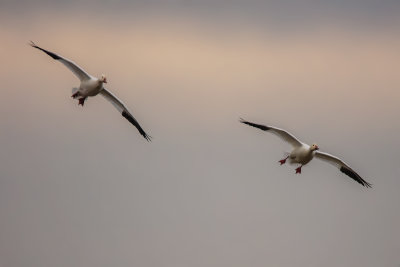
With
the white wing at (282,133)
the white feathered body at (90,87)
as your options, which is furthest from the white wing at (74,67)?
the white wing at (282,133)

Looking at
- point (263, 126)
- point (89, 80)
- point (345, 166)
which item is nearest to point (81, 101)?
point (89, 80)

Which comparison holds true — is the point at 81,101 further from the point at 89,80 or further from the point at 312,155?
the point at 312,155

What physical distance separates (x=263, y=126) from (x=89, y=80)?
22.5 ft

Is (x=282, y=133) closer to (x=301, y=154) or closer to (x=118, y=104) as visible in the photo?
→ (x=301, y=154)

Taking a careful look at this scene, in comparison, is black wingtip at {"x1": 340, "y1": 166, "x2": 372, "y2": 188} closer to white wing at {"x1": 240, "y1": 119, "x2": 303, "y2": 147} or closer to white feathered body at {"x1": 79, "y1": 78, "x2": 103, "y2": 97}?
white wing at {"x1": 240, "y1": 119, "x2": 303, "y2": 147}

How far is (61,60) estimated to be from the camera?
40.8 m

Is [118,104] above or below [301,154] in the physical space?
below

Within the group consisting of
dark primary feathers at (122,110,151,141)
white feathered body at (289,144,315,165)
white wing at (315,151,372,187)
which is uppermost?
white wing at (315,151,372,187)

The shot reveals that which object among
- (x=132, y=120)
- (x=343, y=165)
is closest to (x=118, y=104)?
(x=132, y=120)

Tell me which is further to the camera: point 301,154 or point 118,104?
point 118,104

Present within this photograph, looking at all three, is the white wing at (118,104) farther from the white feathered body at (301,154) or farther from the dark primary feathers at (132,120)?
the white feathered body at (301,154)

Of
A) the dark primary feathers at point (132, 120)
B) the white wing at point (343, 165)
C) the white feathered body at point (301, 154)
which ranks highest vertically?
the white wing at point (343, 165)

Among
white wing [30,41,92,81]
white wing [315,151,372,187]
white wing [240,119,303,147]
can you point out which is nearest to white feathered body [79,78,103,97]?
white wing [30,41,92,81]

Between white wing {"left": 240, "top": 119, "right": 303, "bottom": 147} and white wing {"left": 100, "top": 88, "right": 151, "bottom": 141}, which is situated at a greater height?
white wing {"left": 240, "top": 119, "right": 303, "bottom": 147}
